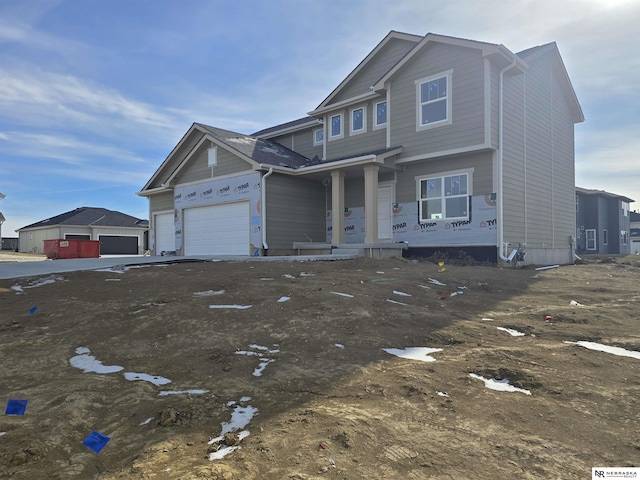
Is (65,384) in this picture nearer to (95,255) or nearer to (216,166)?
(216,166)

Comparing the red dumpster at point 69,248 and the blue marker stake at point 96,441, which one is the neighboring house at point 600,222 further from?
the blue marker stake at point 96,441

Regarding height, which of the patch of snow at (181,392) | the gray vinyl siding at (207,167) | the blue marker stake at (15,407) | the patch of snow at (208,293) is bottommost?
the patch of snow at (181,392)

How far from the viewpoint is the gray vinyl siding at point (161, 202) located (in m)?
20.3

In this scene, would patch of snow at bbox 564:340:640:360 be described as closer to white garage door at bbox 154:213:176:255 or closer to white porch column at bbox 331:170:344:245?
white porch column at bbox 331:170:344:245

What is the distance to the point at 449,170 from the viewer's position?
538 inches

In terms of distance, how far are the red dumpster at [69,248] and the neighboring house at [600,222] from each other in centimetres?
3054

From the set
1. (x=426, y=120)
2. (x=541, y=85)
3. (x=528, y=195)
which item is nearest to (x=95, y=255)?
(x=426, y=120)

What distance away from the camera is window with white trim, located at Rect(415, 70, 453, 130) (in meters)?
13.4

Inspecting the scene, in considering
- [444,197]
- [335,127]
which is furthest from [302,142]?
[444,197]

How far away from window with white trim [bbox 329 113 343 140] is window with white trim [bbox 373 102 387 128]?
166cm

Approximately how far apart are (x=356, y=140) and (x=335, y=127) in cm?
139

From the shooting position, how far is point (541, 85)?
1539cm

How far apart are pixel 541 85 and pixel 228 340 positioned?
51.1 ft

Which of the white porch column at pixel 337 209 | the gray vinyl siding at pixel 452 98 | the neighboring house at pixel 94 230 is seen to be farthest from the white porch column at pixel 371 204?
the neighboring house at pixel 94 230
